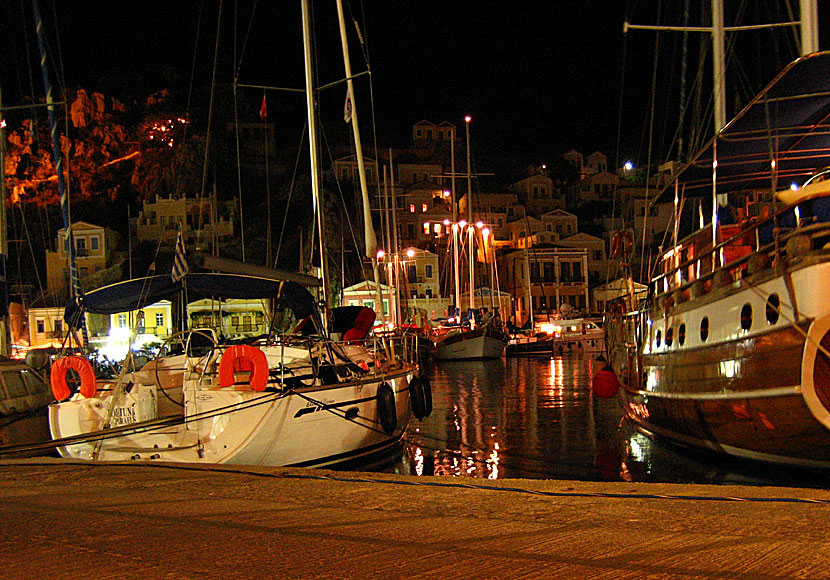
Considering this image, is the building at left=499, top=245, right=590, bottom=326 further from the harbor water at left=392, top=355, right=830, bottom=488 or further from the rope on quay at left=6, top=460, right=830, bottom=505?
the rope on quay at left=6, top=460, right=830, bottom=505

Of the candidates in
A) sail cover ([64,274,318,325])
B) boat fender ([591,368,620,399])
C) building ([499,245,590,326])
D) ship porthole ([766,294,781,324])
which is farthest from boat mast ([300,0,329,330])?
building ([499,245,590,326])

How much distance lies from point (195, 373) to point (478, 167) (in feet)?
354

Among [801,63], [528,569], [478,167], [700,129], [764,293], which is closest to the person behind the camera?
[528,569]

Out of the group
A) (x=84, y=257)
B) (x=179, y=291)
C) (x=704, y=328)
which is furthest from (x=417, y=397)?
(x=84, y=257)

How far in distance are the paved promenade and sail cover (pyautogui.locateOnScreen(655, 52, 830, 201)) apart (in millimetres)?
5240

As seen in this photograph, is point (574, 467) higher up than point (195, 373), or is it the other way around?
point (195, 373)

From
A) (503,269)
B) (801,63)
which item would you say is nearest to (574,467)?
(801,63)

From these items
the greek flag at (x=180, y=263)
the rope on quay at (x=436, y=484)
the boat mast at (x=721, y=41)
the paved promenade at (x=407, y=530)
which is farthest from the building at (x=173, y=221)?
the paved promenade at (x=407, y=530)

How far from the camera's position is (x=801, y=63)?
8.87 meters

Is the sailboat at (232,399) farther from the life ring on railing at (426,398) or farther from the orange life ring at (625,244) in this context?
the orange life ring at (625,244)

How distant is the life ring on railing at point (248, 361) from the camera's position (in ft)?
36.4

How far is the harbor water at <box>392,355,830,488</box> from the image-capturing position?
39.8 feet

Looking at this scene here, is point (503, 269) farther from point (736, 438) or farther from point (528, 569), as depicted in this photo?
point (528, 569)

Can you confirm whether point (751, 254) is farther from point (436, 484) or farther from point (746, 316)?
point (436, 484)
